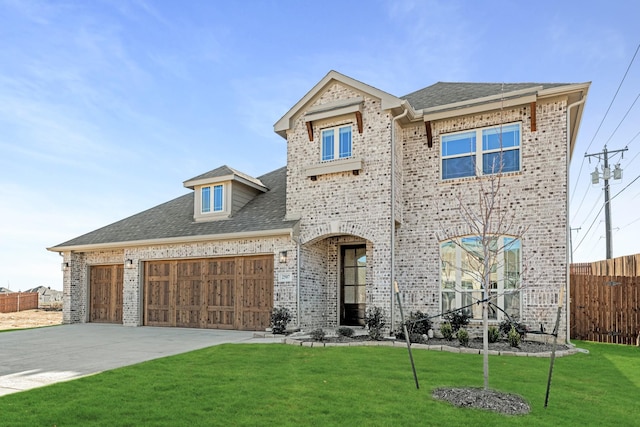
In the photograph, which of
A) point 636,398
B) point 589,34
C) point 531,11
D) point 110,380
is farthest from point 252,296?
point 589,34

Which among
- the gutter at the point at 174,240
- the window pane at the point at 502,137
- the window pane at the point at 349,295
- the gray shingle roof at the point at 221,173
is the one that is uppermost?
the window pane at the point at 502,137

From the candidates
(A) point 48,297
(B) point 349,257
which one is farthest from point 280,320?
(A) point 48,297

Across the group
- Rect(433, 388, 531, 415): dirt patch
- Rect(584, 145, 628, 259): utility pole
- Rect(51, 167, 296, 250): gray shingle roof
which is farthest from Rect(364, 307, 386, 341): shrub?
Rect(584, 145, 628, 259): utility pole

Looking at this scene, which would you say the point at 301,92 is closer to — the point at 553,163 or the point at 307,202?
the point at 307,202

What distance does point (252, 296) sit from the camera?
47.9 feet

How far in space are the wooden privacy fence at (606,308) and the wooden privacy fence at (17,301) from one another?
111ft

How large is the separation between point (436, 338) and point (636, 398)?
18.7ft

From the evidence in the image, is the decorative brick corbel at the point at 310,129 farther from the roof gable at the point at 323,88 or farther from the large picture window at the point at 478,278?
the large picture window at the point at 478,278

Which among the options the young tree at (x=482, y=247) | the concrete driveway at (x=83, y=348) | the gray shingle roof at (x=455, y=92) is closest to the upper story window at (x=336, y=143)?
the gray shingle roof at (x=455, y=92)

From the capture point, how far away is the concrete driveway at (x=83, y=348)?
7473 millimetres

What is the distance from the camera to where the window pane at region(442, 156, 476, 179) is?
1287cm

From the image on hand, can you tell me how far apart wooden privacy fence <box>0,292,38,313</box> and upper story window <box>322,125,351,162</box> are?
91.9 feet

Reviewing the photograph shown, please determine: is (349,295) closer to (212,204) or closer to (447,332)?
(447,332)

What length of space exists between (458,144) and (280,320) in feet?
24.3
